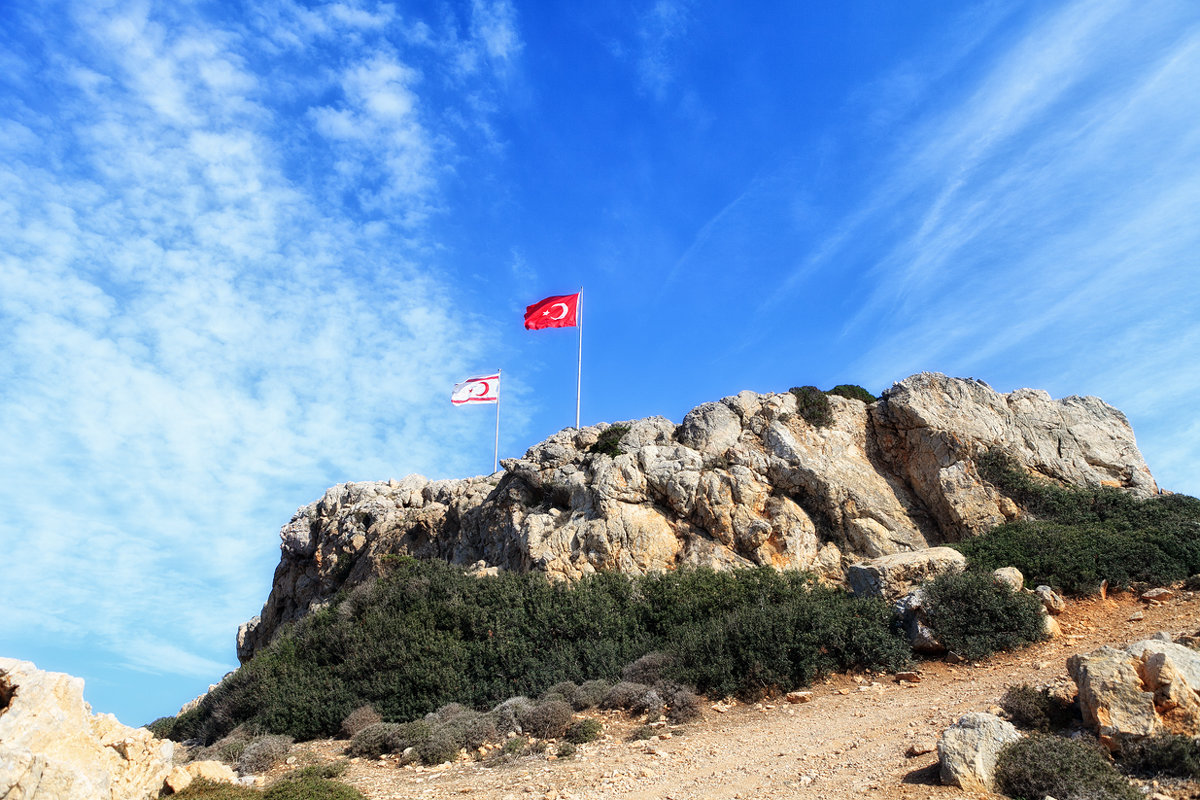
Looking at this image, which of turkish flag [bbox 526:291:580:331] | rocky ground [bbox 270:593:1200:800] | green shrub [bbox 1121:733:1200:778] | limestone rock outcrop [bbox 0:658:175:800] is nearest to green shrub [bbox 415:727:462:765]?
rocky ground [bbox 270:593:1200:800]

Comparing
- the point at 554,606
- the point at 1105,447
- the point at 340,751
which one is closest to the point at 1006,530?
the point at 1105,447

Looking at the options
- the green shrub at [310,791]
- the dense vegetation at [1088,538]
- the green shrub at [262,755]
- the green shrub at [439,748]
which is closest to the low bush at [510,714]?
the green shrub at [439,748]

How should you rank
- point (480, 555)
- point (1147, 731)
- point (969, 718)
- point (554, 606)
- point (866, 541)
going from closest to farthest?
point (1147, 731)
point (969, 718)
point (554, 606)
point (866, 541)
point (480, 555)

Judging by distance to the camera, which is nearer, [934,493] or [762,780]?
[762,780]

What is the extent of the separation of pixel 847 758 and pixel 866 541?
453 inches

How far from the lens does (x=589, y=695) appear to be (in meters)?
14.4

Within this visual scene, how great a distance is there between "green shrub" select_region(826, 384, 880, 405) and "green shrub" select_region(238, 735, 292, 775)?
1922 cm

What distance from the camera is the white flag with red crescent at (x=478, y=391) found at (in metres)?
31.4

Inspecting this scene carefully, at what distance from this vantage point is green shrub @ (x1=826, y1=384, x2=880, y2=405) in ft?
82.7

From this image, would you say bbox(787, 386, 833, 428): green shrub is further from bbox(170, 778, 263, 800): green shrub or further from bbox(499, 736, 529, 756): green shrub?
bbox(170, 778, 263, 800): green shrub

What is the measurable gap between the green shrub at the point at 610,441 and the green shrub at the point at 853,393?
24.0 feet

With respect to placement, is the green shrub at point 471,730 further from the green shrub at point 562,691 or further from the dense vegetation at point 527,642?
the dense vegetation at point 527,642

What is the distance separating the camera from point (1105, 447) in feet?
74.2

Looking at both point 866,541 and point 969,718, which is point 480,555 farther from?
point 969,718
